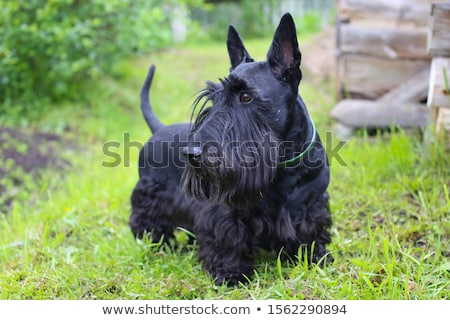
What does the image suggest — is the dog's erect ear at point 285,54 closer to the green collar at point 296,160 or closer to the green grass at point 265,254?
the green collar at point 296,160

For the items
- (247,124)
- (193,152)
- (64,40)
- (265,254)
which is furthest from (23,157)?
(247,124)

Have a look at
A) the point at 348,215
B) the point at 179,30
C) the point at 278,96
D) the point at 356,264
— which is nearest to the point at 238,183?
the point at 278,96

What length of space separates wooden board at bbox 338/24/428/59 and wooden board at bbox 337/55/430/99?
0.07 m

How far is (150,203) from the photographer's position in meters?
2.81

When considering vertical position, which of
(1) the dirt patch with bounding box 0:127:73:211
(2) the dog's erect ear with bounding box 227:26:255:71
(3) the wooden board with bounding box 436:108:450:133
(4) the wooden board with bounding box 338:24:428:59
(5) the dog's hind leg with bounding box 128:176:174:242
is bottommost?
(1) the dirt patch with bounding box 0:127:73:211

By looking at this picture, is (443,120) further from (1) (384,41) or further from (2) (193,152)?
(2) (193,152)

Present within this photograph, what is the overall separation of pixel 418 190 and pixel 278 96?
137 cm

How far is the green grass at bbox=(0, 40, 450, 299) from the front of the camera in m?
2.28

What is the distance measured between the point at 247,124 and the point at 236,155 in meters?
0.14

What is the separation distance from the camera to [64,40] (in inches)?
204

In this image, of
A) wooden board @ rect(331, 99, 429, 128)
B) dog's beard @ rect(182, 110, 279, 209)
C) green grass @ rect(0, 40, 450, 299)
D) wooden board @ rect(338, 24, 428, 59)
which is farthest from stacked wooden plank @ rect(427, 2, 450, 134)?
dog's beard @ rect(182, 110, 279, 209)

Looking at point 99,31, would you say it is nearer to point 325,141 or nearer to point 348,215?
point 325,141

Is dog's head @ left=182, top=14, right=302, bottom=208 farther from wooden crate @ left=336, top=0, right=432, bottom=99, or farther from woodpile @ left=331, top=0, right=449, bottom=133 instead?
wooden crate @ left=336, top=0, right=432, bottom=99

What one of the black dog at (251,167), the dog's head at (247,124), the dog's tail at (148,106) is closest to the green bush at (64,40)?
the dog's tail at (148,106)
